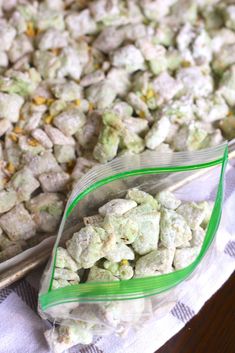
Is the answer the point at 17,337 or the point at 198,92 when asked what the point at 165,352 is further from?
the point at 198,92

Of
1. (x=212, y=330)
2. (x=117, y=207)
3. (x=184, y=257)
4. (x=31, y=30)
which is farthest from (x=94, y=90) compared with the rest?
(x=212, y=330)

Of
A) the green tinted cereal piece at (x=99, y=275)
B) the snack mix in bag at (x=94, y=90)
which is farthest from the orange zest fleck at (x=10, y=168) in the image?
the green tinted cereal piece at (x=99, y=275)

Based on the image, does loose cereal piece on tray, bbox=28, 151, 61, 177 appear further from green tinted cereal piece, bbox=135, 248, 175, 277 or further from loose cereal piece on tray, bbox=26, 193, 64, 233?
green tinted cereal piece, bbox=135, 248, 175, 277

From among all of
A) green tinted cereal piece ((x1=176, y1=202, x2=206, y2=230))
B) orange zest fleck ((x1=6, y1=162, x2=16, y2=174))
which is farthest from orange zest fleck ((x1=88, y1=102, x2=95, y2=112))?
green tinted cereal piece ((x1=176, y1=202, x2=206, y2=230))

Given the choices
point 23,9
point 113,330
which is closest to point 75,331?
point 113,330

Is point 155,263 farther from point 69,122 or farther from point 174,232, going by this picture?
point 69,122

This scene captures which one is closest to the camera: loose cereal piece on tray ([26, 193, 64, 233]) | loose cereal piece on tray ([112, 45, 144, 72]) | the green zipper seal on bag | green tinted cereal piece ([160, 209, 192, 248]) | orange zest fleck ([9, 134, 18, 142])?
the green zipper seal on bag

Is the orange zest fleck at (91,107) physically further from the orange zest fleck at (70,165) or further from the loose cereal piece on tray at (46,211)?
the loose cereal piece on tray at (46,211)
